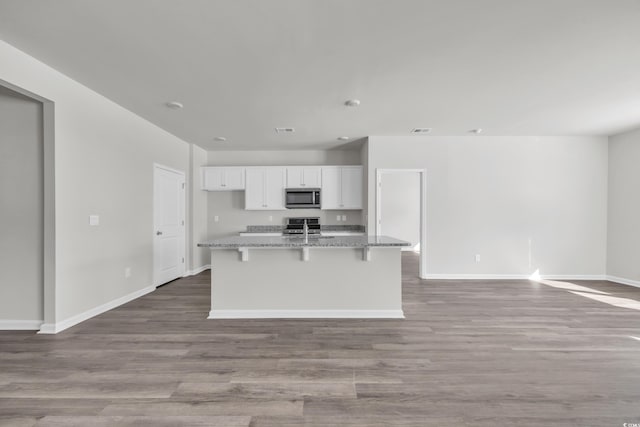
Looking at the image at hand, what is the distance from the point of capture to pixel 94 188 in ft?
11.0

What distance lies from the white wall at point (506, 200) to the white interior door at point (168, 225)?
360 centimetres

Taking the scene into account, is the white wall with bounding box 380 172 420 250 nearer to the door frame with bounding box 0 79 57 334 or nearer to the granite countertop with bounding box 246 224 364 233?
the granite countertop with bounding box 246 224 364 233

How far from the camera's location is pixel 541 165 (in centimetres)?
525

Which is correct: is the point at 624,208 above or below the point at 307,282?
above

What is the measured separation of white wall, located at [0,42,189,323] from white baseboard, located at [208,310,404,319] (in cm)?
149

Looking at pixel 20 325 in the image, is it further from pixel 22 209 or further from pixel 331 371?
pixel 331 371

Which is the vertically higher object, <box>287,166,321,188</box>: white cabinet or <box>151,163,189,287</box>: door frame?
<box>287,166,321,188</box>: white cabinet

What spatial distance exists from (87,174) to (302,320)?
9.81 ft

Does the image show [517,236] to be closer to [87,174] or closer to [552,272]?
[552,272]

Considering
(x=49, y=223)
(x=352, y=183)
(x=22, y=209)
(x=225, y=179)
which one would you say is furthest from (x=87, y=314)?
(x=352, y=183)

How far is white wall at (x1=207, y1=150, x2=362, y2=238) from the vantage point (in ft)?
20.5

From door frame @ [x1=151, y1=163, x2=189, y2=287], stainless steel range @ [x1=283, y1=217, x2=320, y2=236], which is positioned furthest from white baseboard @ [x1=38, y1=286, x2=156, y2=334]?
stainless steel range @ [x1=283, y1=217, x2=320, y2=236]

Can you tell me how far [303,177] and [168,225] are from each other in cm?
270

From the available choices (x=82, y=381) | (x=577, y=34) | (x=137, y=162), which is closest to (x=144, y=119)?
(x=137, y=162)
